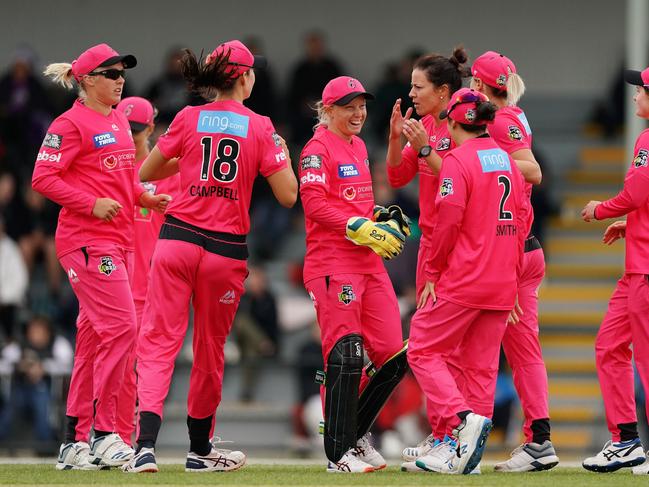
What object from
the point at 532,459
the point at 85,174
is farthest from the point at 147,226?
the point at 532,459

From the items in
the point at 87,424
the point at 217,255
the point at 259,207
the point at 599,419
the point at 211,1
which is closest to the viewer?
the point at 217,255

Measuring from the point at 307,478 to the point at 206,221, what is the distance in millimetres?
1608

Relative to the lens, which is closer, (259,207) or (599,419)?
(599,419)

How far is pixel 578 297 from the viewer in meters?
16.9

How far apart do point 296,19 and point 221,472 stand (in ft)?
35.3

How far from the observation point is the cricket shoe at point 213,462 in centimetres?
919

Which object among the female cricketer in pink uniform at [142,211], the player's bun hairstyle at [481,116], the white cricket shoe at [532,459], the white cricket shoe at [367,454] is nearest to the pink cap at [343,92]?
the player's bun hairstyle at [481,116]

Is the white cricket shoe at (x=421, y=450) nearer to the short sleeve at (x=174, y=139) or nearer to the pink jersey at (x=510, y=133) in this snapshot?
the pink jersey at (x=510, y=133)

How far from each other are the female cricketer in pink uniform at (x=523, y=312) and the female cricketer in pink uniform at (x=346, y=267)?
30.1 inches

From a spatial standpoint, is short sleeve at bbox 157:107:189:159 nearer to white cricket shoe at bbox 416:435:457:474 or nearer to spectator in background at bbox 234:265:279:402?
white cricket shoe at bbox 416:435:457:474

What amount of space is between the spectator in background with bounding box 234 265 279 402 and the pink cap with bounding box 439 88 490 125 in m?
6.70

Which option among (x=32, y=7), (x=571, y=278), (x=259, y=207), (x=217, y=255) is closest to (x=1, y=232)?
(x=259, y=207)

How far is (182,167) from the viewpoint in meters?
8.95

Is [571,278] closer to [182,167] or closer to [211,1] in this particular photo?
[211,1]
